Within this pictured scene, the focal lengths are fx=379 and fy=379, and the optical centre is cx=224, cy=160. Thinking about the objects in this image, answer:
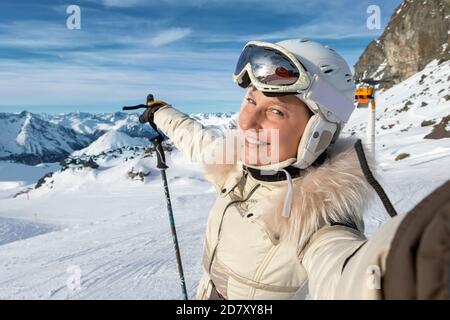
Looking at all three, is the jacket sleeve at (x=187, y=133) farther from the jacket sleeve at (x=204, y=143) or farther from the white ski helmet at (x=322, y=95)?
the white ski helmet at (x=322, y=95)

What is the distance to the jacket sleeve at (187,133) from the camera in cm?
309

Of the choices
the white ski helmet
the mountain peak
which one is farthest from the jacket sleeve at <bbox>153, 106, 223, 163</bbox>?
the mountain peak

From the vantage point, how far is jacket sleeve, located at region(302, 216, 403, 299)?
925 mm

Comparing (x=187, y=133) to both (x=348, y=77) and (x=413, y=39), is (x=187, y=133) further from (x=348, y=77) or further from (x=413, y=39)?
(x=413, y=39)

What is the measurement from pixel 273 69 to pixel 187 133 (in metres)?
1.35

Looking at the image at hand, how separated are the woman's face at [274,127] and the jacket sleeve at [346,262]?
0.51 meters

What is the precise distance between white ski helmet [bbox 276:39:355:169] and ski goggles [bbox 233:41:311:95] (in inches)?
1.6

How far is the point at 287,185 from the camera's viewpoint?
6.74 ft

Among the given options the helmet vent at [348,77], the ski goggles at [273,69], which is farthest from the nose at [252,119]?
the helmet vent at [348,77]

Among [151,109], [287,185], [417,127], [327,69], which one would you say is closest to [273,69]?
[327,69]

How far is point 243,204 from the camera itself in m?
2.21
